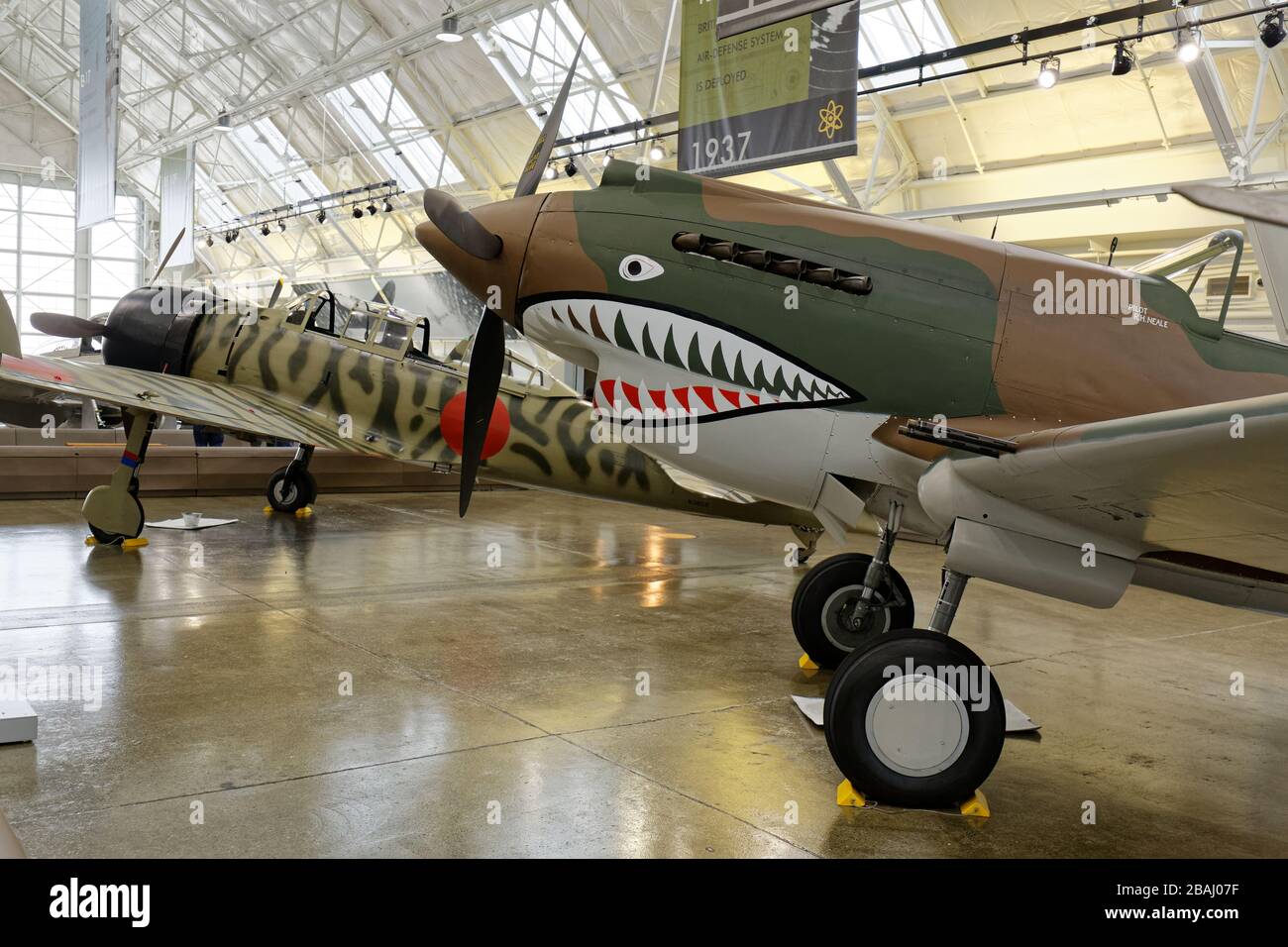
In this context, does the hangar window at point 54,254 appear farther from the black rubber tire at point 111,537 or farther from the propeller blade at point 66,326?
the black rubber tire at point 111,537

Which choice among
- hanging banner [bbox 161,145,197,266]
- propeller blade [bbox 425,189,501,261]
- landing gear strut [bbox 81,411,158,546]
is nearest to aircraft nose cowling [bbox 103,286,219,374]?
landing gear strut [bbox 81,411,158,546]

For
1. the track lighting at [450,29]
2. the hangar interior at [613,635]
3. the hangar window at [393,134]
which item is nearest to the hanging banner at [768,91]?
the hangar interior at [613,635]

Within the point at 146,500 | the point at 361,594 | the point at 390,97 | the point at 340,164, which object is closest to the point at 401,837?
the point at 361,594

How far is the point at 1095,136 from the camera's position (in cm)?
1312

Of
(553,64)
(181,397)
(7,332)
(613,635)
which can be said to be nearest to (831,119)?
(613,635)

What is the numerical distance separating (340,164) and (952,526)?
24575 mm

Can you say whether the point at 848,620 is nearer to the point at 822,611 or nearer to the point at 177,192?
the point at 822,611

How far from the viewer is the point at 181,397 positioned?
8.24 meters

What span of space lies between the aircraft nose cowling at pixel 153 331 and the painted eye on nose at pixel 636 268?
7.50m

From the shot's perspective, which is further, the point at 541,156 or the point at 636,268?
the point at 541,156

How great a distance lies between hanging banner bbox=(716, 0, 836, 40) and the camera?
23.9ft

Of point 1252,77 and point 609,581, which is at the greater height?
point 1252,77

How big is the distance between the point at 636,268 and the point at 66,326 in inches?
338
